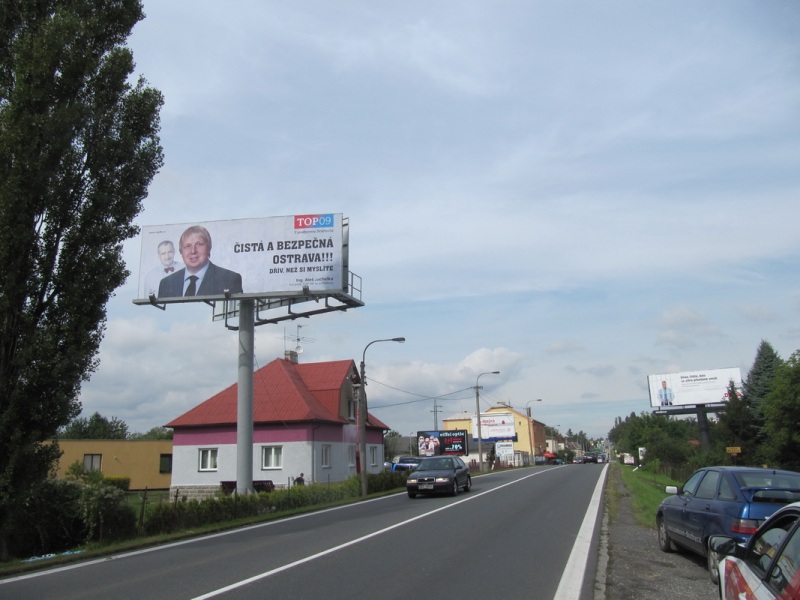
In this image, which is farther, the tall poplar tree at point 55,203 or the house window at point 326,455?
the house window at point 326,455

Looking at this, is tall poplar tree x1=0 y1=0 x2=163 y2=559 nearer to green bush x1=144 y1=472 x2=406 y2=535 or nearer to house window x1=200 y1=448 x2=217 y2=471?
green bush x1=144 y1=472 x2=406 y2=535

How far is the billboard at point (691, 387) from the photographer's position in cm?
7725

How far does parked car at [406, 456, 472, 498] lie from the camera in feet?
80.0

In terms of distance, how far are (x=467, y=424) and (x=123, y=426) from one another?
60304mm

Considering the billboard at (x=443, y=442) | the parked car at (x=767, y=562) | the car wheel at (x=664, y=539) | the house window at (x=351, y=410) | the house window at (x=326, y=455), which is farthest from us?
Answer: the billboard at (x=443, y=442)

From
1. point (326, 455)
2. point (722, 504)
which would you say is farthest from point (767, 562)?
point (326, 455)

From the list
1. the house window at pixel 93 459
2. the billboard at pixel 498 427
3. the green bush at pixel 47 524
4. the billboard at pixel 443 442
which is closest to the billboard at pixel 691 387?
the billboard at pixel 498 427

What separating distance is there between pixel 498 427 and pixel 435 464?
73950 mm

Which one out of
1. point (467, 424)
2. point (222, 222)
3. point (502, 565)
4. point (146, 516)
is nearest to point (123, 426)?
point (467, 424)

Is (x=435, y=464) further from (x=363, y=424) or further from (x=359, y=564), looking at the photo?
(x=359, y=564)

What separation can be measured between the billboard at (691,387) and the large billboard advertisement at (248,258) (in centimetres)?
6507

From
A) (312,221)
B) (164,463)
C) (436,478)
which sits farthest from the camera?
(164,463)

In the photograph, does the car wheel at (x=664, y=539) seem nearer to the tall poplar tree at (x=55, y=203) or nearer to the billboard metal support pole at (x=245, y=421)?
the tall poplar tree at (x=55, y=203)

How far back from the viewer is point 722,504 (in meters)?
8.18
